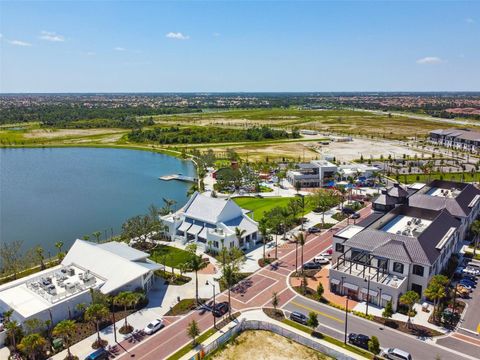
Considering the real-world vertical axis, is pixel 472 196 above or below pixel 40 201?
above

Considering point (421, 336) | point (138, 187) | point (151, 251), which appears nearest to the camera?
point (421, 336)

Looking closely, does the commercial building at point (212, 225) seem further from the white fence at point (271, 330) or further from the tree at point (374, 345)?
the tree at point (374, 345)

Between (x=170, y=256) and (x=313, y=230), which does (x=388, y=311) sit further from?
(x=170, y=256)

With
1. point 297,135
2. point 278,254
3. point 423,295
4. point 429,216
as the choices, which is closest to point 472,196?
point 429,216

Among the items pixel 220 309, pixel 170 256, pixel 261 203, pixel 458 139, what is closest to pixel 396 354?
pixel 220 309

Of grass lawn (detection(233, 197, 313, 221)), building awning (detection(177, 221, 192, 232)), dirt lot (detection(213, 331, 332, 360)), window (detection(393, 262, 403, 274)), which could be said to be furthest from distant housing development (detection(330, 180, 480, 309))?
grass lawn (detection(233, 197, 313, 221))

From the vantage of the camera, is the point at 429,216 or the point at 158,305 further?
the point at 429,216

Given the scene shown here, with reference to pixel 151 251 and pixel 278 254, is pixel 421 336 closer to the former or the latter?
pixel 278 254
